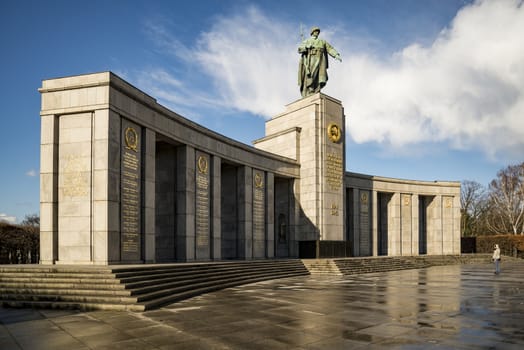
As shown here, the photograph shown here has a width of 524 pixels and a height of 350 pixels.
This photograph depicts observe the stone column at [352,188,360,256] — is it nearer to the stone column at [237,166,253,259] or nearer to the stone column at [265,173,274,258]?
the stone column at [265,173,274,258]

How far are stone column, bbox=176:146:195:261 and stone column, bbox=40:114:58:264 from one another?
7.50 m

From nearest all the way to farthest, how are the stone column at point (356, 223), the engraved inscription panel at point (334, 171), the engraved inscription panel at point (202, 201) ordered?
the engraved inscription panel at point (202, 201) → the engraved inscription panel at point (334, 171) → the stone column at point (356, 223)

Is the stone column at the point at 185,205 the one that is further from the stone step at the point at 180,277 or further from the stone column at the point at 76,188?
the stone column at the point at 76,188

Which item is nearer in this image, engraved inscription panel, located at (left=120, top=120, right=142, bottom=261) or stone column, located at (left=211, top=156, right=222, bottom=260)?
engraved inscription panel, located at (left=120, top=120, right=142, bottom=261)

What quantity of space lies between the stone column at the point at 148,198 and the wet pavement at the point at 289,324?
23.3ft

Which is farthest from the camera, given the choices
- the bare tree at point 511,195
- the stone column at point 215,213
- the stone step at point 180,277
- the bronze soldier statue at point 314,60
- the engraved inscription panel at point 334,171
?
the bare tree at point 511,195

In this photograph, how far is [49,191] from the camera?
21562 mm

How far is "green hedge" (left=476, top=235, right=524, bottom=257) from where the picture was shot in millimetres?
56562

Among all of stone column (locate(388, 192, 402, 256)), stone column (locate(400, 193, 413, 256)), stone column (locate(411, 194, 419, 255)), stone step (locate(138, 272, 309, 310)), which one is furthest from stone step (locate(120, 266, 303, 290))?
stone column (locate(411, 194, 419, 255))

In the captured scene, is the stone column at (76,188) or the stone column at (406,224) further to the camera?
the stone column at (406,224)

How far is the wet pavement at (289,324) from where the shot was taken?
31.9 ft

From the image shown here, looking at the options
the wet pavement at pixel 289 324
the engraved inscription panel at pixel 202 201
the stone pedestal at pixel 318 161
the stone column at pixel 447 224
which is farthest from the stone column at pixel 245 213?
the stone column at pixel 447 224

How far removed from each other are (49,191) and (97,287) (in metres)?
8.38

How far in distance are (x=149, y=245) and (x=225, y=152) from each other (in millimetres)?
10323
